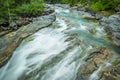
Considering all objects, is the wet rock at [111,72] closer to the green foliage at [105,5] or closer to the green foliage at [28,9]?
the green foliage at [28,9]

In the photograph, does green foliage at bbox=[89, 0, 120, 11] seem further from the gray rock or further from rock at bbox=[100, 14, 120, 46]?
the gray rock

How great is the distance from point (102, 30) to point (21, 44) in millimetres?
8547

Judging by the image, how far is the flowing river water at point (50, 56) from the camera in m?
11.3

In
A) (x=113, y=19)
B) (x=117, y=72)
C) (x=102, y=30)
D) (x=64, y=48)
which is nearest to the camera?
(x=117, y=72)

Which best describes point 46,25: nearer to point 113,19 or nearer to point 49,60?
point 113,19

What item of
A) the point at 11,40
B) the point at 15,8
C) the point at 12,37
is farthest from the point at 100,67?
the point at 15,8

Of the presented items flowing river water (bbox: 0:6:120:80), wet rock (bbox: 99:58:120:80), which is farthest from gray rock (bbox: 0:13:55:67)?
wet rock (bbox: 99:58:120:80)

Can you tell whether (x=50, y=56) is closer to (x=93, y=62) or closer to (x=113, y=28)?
(x=93, y=62)

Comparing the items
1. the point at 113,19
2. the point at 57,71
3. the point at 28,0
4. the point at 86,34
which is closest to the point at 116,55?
the point at 57,71

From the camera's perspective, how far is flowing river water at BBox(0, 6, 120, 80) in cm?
1133

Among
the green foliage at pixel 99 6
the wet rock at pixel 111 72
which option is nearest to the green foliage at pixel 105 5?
the green foliage at pixel 99 6

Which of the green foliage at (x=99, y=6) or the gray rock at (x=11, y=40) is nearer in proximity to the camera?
the gray rock at (x=11, y=40)

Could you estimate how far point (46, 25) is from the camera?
68.8ft

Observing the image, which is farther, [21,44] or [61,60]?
[21,44]
